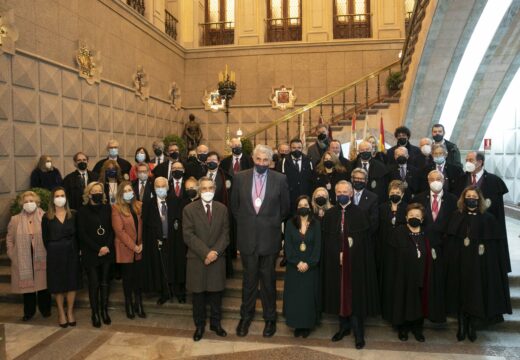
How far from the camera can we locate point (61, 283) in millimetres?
5000

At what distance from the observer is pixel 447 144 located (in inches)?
256

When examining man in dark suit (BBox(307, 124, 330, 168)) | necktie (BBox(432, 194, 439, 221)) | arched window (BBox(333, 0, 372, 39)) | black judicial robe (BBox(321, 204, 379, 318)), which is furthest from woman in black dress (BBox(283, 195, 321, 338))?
arched window (BBox(333, 0, 372, 39))

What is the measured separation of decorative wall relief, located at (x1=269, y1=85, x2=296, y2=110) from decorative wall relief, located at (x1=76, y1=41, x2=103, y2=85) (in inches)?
253

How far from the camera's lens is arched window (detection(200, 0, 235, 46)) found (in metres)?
15.7

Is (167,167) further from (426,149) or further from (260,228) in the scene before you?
(426,149)

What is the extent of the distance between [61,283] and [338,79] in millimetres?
11772

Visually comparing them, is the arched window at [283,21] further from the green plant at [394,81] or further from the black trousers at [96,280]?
the black trousers at [96,280]

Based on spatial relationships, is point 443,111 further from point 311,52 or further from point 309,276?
point 309,276

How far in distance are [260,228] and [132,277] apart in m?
1.70

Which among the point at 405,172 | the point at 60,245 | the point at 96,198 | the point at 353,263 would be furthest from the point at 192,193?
the point at 405,172

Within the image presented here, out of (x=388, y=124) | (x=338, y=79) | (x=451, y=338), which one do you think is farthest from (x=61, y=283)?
(x=338, y=79)

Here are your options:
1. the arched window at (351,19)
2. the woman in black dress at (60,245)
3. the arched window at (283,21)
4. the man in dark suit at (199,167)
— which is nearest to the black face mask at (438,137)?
the man in dark suit at (199,167)

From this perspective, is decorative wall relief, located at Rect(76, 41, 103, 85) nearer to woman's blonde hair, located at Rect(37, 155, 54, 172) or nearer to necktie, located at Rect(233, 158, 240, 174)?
woman's blonde hair, located at Rect(37, 155, 54, 172)

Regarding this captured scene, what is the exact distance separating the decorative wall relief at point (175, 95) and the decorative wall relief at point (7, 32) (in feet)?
22.2
